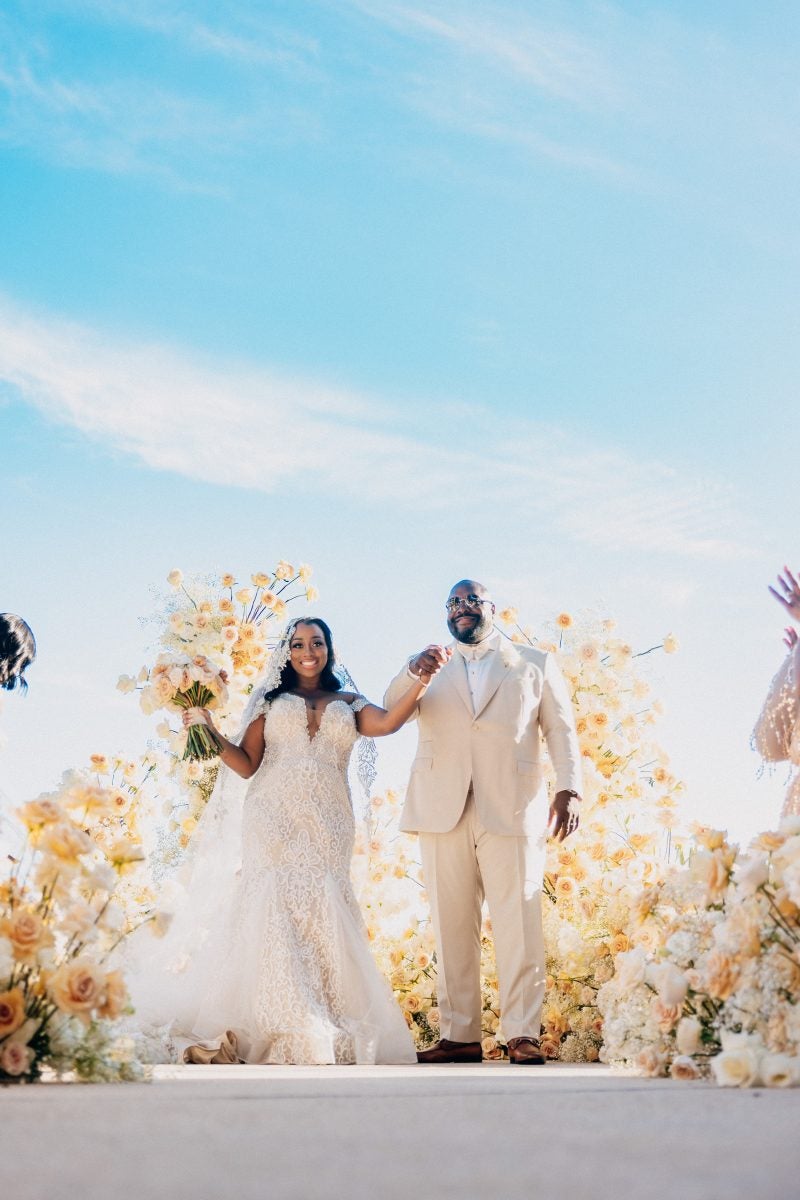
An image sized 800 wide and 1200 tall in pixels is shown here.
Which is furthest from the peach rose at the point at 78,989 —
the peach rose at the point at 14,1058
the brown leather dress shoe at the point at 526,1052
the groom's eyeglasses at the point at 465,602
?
the groom's eyeglasses at the point at 465,602

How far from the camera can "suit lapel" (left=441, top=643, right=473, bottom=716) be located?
6.56 meters

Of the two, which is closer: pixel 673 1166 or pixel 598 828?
pixel 673 1166

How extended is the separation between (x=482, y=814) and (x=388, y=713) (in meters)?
0.71

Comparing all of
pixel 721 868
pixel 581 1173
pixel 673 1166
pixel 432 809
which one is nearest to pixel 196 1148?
pixel 581 1173

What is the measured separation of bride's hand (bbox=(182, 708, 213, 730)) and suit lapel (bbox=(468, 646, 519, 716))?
1.38 metres

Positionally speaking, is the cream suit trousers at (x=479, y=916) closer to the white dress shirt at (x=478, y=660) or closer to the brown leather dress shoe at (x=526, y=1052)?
the brown leather dress shoe at (x=526, y=1052)

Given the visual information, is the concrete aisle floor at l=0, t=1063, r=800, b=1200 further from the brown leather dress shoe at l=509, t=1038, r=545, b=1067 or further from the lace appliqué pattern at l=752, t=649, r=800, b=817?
the brown leather dress shoe at l=509, t=1038, r=545, b=1067

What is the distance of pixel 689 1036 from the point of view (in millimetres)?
3555

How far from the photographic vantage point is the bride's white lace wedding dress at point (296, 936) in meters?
6.04

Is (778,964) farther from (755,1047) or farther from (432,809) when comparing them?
(432,809)

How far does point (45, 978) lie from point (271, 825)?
3383mm

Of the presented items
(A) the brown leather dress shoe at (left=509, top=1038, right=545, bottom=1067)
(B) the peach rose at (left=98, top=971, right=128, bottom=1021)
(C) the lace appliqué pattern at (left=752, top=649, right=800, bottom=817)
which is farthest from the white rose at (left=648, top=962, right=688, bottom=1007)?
(A) the brown leather dress shoe at (left=509, top=1038, right=545, bottom=1067)

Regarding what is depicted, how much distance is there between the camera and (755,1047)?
3225 mm

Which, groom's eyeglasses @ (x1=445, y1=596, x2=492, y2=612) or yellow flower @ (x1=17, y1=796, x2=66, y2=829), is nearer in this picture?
yellow flower @ (x1=17, y1=796, x2=66, y2=829)
